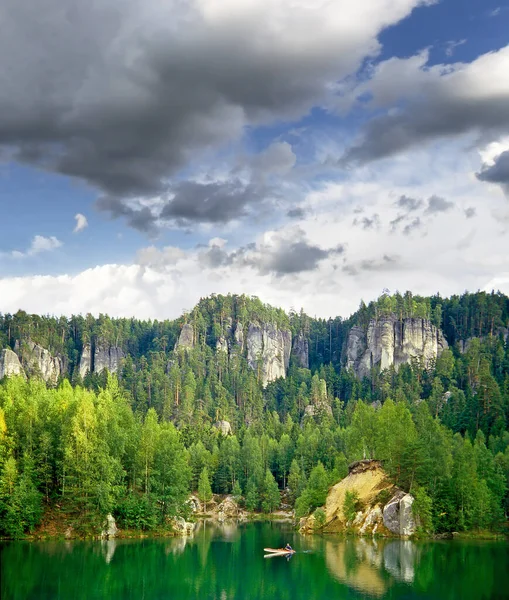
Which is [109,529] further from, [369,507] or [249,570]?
[369,507]

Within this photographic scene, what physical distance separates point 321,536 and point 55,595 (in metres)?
49.3

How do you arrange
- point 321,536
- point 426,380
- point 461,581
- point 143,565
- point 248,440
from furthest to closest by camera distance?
point 426,380 < point 248,440 < point 321,536 < point 143,565 < point 461,581

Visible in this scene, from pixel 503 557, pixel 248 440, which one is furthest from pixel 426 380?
pixel 503 557

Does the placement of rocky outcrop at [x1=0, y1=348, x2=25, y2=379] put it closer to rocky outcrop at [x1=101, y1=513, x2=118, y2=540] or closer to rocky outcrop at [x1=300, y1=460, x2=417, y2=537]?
rocky outcrop at [x1=101, y1=513, x2=118, y2=540]

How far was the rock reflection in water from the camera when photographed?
180 ft

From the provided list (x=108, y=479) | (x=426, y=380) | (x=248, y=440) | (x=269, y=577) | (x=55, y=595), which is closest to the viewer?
(x=55, y=595)

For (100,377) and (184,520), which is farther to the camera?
(100,377)

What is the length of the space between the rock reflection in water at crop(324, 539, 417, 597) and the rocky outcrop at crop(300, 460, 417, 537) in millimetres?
4841

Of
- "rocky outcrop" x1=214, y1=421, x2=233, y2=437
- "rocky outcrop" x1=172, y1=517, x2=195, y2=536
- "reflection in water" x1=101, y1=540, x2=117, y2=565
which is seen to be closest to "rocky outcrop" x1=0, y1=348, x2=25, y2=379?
"rocky outcrop" x1=214, y1=421, x2=233, y2=437

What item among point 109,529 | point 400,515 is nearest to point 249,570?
point 109,529

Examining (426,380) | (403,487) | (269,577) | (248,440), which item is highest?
(426,380)

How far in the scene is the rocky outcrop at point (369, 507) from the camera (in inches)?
3494

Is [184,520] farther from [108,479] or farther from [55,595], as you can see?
[55,595]

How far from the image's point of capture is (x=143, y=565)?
64.3 metres
